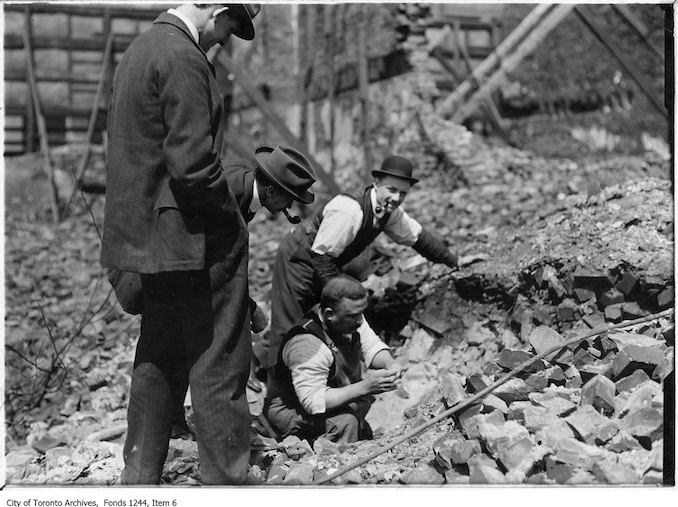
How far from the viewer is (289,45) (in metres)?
12.8

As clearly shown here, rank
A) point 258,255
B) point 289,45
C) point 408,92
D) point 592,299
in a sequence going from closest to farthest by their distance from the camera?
1. point 592,299
2. point 258,255
3. point 408,92
4. point 289,45

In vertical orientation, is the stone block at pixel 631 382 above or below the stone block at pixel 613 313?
above

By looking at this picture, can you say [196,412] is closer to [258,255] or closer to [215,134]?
[215,134]

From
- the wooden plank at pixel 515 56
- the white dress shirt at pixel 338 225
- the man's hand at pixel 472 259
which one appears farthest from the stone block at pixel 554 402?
the wooden plank at pixel 515 56

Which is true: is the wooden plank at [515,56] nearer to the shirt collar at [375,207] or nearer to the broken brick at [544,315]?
the shirt collar at [375,207]

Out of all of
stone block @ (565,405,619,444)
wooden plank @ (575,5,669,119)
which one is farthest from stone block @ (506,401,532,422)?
wooden plank @ (575,5,669,119)

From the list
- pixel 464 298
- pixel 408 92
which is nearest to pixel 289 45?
pixel 408 92

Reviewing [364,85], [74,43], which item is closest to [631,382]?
[364,85]

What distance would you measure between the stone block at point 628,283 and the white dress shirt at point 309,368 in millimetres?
1564

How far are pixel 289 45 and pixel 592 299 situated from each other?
1012 cm

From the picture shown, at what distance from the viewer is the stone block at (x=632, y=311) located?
3547 millimetres

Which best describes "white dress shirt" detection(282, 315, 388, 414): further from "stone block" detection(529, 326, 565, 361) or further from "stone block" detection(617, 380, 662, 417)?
"stone block" detection(617, 380, 662, 417)
